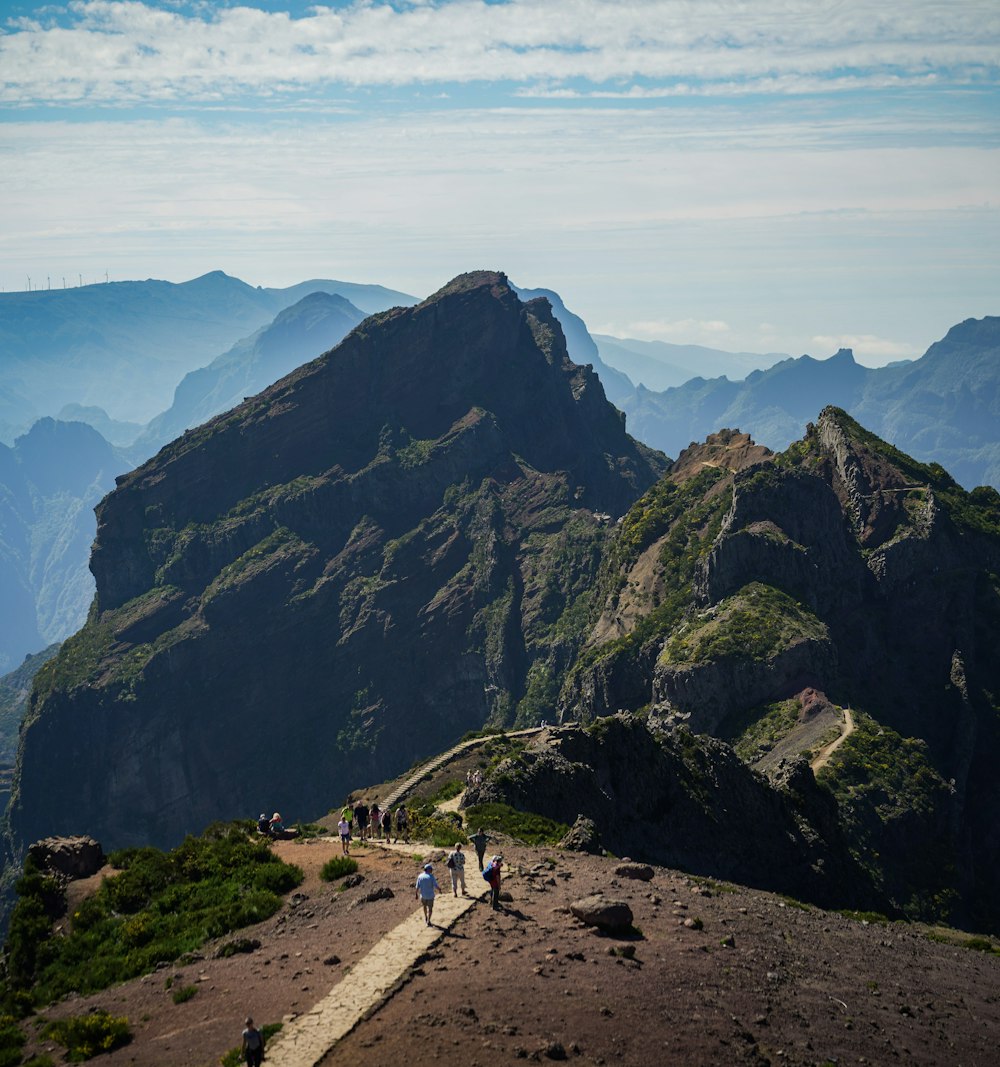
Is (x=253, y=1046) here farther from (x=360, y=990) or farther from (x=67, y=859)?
(x=67, y=859)

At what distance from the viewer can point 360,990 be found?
31.6 meters

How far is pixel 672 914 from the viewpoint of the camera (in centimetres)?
3959

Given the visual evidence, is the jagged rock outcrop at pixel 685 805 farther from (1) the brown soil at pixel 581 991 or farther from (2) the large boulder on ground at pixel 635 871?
(1) the brown soil at pixel 581 991

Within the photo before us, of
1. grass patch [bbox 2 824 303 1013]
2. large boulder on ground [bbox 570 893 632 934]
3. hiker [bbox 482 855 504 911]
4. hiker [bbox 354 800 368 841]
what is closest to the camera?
large boulder on ground [bbox 570 893 632 934]

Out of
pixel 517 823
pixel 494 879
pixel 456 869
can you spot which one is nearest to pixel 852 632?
pixel 517 823

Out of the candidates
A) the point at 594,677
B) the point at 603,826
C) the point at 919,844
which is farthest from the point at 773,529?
the point at 603,826

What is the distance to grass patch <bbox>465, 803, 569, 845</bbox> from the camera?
52.3 metres

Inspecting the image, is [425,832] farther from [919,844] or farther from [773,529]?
[773,529]

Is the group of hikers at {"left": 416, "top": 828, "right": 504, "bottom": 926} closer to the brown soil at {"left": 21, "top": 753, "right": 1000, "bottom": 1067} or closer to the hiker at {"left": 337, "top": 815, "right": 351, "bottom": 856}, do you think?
the brown soil at {"left": 21, "top": 753, "right": 1000, "bottom": 1067}

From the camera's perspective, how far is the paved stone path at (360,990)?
2900 cm

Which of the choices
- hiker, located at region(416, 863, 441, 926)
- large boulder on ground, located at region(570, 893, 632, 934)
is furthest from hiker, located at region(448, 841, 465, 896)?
large boulder on ground, located at region(570, 893, 632, 934)

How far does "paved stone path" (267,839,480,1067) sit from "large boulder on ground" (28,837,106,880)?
18.7 metres

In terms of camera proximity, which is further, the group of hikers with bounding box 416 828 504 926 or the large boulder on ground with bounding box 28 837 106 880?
the large boulder on ground with bounding box 28 837 106 880

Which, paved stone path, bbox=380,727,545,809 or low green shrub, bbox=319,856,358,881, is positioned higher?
low green shrub, bbox=319,856,358,881
